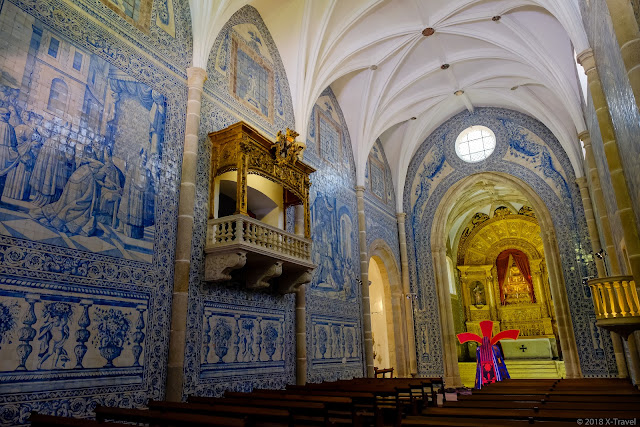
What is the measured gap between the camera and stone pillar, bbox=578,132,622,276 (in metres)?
10.5

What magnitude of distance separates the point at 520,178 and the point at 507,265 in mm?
12866

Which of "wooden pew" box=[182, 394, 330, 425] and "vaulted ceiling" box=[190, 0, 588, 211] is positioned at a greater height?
"vaulted ceiling" box=[190, 0, 588, 211]

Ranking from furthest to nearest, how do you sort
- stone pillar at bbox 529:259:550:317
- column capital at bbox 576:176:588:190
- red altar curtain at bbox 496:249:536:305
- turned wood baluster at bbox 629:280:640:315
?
red altar curtain at bbox 496:249:536:305
stone pillar at bbox 529:259:550:317
column capital at bbox 576:176:588:190
turned wood baluster at bbox 629:280:640:315

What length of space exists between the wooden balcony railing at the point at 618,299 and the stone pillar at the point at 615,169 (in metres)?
0.46

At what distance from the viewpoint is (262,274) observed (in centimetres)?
873

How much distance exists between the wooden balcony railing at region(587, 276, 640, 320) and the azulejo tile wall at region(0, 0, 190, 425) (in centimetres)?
734

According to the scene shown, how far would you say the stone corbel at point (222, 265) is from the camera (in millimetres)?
7801

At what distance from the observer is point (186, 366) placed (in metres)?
7.30

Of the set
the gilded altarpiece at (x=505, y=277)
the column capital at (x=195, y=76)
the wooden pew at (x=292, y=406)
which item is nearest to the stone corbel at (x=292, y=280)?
the wooden pew at (x=292, y=406)

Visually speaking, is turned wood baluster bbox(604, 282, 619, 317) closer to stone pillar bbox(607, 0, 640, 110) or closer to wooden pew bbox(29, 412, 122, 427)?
stone pillar bbox(607, 0, 640, 110)

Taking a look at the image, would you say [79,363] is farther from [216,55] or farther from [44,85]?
[216,55]

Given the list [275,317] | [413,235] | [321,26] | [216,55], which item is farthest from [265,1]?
[413,235]

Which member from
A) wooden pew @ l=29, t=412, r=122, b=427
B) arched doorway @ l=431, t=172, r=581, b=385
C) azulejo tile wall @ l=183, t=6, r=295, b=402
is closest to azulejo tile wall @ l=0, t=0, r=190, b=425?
azulejo tile wall @ l=183, t=6, r=295, b=402

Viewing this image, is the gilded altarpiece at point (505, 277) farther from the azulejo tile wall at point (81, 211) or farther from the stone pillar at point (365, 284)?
the azulejo tile wall at point (81, 211)
